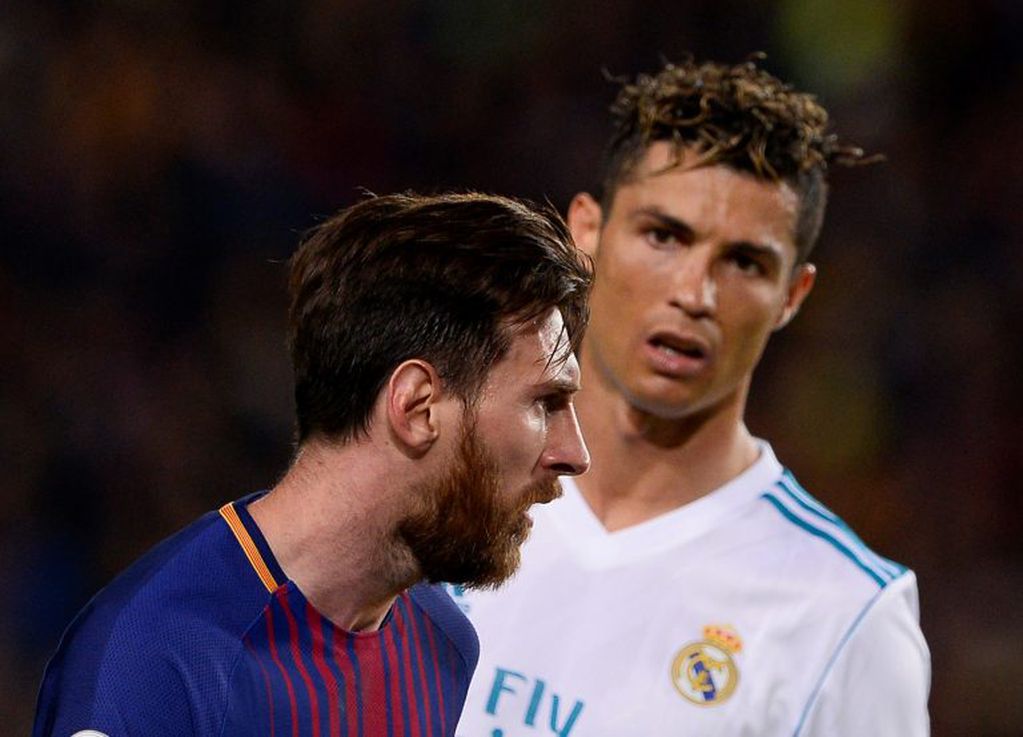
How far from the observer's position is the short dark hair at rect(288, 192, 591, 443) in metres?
2.05

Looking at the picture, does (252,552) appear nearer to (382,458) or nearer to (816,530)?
(382,458)

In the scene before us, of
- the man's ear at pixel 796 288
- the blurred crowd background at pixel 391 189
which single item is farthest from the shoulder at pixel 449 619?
the blurred crowd background at pixel 391 189

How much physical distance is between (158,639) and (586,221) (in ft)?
5.71

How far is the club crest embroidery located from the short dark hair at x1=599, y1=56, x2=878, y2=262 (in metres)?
0.83

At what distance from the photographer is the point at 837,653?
9.03ft

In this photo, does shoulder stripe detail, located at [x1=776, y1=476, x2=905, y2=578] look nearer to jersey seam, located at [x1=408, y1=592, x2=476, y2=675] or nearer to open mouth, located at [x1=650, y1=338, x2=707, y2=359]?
open mouth, located at [x1=650, y1=338, x2=707, y2=359]

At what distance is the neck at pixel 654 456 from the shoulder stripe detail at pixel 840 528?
0.10 m

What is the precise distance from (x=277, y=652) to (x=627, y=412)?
1303 mm

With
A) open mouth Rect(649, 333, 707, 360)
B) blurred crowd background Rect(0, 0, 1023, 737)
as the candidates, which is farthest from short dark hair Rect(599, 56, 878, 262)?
blurred crowd background Rect(0, 0, 1023, 737)

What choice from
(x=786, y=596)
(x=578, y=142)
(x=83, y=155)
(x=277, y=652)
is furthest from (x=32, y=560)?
(x=277, y=652)

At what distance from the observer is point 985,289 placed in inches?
243

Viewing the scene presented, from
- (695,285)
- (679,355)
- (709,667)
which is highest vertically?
(695,285)

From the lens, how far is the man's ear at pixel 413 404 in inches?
80.8

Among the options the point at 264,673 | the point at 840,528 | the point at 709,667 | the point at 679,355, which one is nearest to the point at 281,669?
the point at 264,673
